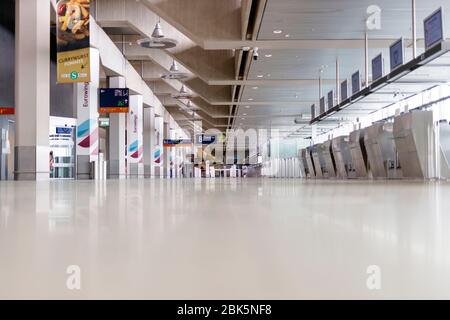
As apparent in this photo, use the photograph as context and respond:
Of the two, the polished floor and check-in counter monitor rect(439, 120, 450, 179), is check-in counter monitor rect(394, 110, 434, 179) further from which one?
the polished floor

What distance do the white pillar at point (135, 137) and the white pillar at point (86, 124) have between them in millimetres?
8086

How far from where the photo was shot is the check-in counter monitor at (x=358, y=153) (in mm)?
17578

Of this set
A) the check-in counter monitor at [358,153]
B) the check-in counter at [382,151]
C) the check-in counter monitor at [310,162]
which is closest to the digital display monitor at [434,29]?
the check-in counter at [382,151]

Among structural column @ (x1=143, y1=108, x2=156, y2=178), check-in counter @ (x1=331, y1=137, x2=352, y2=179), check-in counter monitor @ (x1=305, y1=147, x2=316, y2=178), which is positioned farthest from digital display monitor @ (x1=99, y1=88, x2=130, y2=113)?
structural column @ (x1=143, y1=108, x2=156, y2=178)

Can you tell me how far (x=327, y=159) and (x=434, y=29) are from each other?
510 inches

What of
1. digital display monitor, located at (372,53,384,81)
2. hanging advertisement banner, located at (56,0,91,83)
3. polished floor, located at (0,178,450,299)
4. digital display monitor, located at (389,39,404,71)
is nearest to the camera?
polished floor, located at (0,178,450,299)

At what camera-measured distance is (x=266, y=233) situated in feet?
6.43

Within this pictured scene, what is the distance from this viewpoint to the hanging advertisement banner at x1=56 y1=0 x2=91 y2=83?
543 inches

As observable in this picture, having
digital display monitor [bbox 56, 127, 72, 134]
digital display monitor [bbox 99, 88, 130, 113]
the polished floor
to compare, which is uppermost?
digital display monitor [bbox 99, 88, 130, 113]

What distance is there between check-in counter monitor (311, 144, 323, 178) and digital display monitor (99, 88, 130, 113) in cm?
940

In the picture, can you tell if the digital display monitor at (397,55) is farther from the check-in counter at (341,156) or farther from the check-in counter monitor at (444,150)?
the check-in counter at (341,156)
